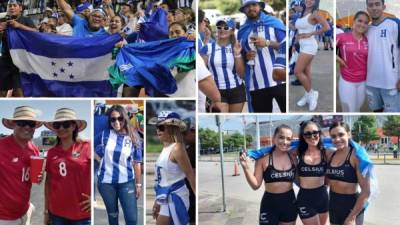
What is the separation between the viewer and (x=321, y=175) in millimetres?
3693

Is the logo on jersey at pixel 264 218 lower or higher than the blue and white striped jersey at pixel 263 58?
lower

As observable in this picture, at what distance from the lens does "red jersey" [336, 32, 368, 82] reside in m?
3.64

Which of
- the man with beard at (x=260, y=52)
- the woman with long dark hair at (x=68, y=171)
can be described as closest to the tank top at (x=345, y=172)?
the man with beard at (x=260, y=52)

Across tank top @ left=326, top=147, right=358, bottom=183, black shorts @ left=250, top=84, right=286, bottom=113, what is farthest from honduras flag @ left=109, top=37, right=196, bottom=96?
tank top @ left=326, top=147, right=358, bottom=183

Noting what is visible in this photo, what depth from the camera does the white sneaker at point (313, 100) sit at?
11.9 feet

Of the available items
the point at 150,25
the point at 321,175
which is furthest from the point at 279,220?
the point at 150,25

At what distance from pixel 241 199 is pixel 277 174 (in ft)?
1.13

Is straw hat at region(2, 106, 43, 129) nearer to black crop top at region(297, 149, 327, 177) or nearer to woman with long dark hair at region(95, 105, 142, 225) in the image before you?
woman with long dark hair at region(95, 105, 142, 225)

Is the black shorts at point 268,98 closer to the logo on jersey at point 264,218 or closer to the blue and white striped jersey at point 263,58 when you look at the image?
the blue and white striped jersey at point 263,58

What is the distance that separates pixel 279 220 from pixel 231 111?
937mm

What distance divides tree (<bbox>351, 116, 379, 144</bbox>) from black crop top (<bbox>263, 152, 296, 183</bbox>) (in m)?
0.54

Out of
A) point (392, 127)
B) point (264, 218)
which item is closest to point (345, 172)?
point (392, 127)

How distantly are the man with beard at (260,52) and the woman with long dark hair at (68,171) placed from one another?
54.8 inches

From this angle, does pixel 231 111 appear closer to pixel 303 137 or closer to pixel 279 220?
pixel 303 137
